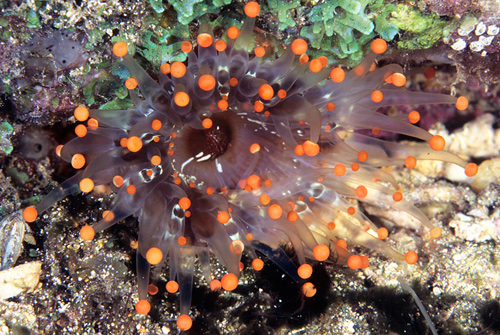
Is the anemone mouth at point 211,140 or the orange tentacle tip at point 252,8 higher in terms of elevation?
the orange tentacle tip at point 252,8

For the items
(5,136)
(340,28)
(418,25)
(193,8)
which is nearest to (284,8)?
(340,28)

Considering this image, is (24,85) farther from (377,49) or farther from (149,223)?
(377,49)

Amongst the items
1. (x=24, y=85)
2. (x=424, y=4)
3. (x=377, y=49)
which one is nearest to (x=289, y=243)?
(x=377, y=49)

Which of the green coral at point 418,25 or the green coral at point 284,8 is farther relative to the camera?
the green coral at point 418,25

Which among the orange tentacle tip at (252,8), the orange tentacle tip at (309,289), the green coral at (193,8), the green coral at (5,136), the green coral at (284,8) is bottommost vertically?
→ the orange tentacle tip at (309,289)

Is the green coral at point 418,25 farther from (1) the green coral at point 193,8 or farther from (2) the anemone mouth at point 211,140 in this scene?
(2) the anemone mouth at point 211,140

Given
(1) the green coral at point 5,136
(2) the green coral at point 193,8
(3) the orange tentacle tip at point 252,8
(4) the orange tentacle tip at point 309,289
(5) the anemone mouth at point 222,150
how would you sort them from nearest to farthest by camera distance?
(3) the orange tentacle tip at point 252,8 < (2) the green coral at point 193,8 < (4) the orange tentacle tip at point 309,289 < (1) the green coral at point 5,136 < (5) the anemone mouth at point 222,150

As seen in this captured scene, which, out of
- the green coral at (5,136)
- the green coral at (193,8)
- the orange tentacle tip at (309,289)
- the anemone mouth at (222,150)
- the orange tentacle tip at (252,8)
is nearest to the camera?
the orange tentacle tip at (252,8)

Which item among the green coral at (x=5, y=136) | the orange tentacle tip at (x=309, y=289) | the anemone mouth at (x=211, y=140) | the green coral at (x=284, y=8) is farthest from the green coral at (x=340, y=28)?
the green coral at (x=5, y=136)
